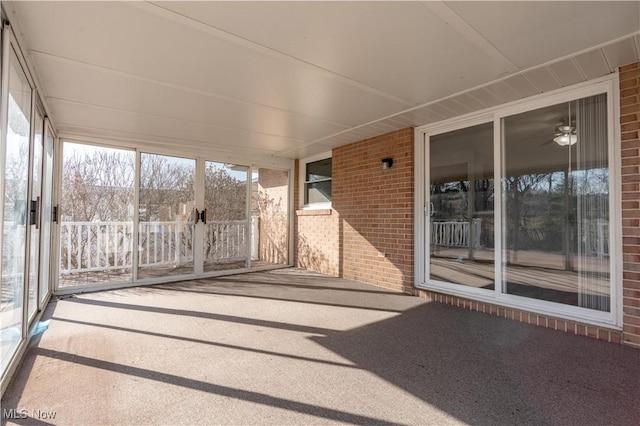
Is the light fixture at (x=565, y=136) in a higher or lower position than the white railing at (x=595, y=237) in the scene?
higher

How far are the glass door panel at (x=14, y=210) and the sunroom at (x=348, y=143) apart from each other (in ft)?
0.11

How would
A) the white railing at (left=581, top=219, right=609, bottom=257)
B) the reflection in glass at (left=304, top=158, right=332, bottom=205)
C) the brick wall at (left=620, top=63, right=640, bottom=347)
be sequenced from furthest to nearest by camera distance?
the reflection in glass at (left=304, top=158, right=332, bottom=205), the white railing at (left=581, top=219, right=609, bottom=257), the brick wall at (left=620, top=63, right=640, bottom=347)

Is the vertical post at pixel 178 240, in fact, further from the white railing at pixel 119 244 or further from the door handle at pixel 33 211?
the door handle at pixel 33 211

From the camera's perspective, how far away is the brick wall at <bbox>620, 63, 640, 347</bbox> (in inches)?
99.0

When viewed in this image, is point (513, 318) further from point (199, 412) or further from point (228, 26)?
point (228, 26)

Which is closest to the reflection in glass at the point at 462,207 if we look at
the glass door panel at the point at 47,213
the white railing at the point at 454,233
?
the white railing at the point at 454,233

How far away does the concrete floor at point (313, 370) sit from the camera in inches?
67.4

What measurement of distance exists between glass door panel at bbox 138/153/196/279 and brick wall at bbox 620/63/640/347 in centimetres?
553

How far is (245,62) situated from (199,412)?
246 centimetres

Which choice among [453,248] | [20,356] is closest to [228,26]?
[20,356]

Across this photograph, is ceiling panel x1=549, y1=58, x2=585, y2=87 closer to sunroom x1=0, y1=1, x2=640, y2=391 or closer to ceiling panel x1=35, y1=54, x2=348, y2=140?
sunroom x1=0, y1=1, x2=640, y2=391

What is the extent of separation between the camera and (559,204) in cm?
308

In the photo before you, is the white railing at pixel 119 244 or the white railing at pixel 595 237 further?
the white railing at pixel 119 244

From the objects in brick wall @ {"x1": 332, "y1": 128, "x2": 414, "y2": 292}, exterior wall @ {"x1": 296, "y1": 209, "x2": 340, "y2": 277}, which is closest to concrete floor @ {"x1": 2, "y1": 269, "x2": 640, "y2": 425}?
brick wall @ {"x1": 332, "y1": 128, "x2": 414, "y2": 292}
